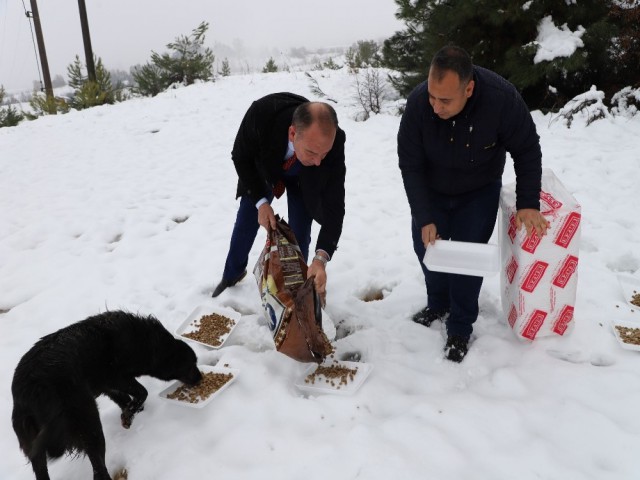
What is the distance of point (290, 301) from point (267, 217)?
60 centimetres

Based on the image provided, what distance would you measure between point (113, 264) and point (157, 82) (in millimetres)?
9286

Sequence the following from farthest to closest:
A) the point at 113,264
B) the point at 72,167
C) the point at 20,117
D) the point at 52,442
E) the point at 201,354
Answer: the point at 20,117 < the point at 72,167 < the point at 113,264 < the point at 201,354 < the point at 52,442

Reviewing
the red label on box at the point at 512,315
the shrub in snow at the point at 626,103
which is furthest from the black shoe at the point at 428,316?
the shrub in snow at the point at 626,103

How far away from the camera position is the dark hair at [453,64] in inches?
76.8

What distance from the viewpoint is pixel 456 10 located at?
5859 mm

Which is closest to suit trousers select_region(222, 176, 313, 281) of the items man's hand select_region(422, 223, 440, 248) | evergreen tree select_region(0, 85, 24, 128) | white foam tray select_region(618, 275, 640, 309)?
man's hand select_region(422, 223, 440, 248)

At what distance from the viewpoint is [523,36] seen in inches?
231

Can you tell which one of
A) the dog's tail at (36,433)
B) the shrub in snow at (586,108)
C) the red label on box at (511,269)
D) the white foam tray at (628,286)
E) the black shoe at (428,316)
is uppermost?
the shrub in snow at (586,108)

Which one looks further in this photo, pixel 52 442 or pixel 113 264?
pixel 113 264

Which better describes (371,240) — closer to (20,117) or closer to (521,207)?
(521,207)

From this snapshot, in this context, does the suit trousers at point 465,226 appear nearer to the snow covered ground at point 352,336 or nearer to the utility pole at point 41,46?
the snow covered ground at point 352,336

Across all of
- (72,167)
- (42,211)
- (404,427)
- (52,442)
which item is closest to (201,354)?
(52,442)

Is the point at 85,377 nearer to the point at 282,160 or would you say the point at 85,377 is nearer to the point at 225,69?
the point at 282,160

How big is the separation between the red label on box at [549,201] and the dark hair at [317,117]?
1190 mm
